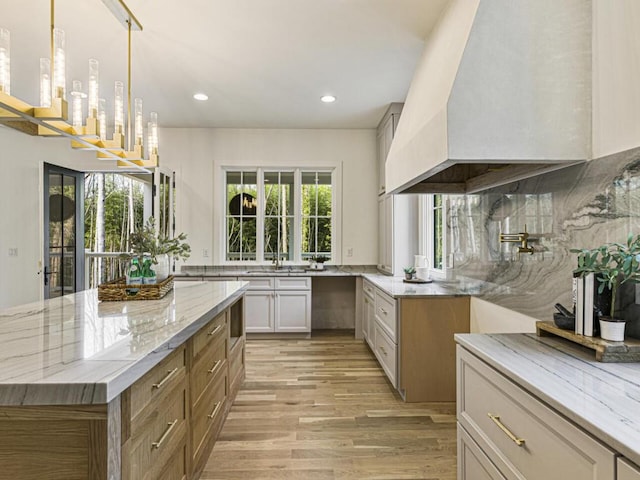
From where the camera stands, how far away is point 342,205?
5242 millimetres

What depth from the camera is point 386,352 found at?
3.28 m

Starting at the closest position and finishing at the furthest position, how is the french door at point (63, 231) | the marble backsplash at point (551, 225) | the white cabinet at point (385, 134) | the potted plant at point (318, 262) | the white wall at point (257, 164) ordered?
the marble backsplash at point (551, 225) → the white cabinet at point (385, 134) → the french door at point (63, 231) → the potted plant at point (318, 262) → the white wall at point (257, 164)

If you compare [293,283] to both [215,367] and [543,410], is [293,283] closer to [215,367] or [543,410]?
[215,367]

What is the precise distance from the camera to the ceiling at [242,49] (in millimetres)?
2508

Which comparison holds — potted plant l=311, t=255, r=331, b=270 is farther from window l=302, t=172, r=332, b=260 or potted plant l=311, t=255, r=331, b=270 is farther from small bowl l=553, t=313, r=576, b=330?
small bowl l=553, t=313, r=576, b=330

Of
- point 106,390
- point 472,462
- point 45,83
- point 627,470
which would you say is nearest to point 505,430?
point 472,462

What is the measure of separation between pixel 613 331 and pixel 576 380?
33 centimetres

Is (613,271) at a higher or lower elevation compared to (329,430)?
higher

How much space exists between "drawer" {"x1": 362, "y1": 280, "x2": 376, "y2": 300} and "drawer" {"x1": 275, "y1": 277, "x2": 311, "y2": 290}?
0.69m

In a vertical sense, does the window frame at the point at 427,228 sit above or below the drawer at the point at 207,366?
above

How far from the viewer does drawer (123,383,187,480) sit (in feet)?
3.90

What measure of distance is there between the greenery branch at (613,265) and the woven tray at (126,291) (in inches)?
85.7

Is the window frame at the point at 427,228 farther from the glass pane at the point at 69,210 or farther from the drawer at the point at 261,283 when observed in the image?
the glass pane at the point at 69,210

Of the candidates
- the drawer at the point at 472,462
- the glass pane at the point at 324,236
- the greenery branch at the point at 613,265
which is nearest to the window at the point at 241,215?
the glass pane at the point at 324,236
